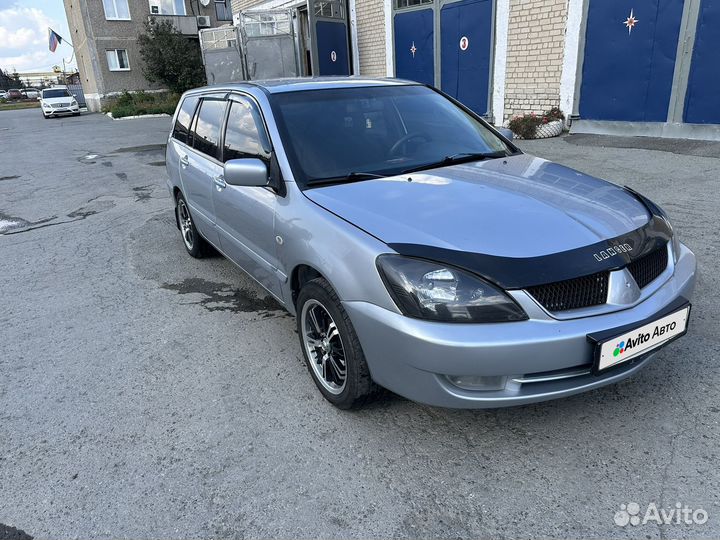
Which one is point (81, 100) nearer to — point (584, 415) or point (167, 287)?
point (167, 287)

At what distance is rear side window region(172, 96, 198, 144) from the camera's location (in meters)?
4.80

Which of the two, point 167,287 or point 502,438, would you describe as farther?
point 167,287

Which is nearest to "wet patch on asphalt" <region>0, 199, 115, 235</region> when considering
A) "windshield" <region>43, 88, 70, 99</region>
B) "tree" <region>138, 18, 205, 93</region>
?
"tree" <region>138, 18, 205, 93</region>

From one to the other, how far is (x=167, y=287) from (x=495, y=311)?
134 inches

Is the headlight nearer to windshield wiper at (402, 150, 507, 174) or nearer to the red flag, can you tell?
windshield wiper at (402, 150, 507, 174)

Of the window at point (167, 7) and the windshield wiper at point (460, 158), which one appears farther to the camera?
the window at point (167, 7)

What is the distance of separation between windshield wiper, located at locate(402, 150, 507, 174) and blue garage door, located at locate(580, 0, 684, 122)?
695cm

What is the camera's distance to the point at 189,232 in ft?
17.4

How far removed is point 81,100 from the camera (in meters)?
46.6

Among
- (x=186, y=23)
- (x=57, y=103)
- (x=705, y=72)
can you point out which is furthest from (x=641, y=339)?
(x=186, y=23)

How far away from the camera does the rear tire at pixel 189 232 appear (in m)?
5.11

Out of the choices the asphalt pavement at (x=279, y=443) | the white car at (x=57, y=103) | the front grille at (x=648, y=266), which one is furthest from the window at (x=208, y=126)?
the white car at (x=57, y=103)

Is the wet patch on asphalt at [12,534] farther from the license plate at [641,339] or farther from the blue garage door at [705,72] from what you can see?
the blue garage door at [705,72]

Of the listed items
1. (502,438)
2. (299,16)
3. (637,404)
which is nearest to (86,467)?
(502,438)
